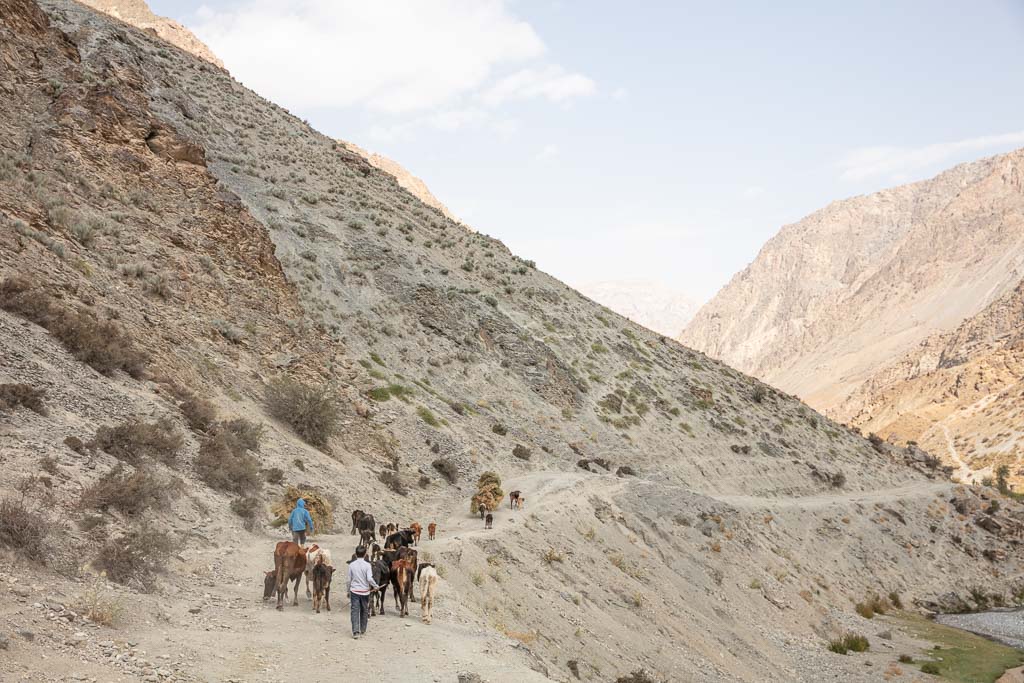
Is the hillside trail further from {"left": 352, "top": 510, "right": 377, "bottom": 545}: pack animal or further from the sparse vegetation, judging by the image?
the sparse vegetation

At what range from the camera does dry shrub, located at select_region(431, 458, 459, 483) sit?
29234 millimetres

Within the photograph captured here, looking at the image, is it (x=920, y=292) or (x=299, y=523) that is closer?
(x=299, y=523)

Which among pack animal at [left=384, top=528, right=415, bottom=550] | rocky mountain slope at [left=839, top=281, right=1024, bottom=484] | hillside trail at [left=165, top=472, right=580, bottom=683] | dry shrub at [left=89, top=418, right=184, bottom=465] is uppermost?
rocky mountain slope at [left=839, top=281, right=1024, bottom=484]

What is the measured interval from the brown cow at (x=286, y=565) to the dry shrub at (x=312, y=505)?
5159mm

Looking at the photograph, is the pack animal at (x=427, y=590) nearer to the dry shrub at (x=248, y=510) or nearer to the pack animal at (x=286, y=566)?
the pack animal at (x=286, y=566)

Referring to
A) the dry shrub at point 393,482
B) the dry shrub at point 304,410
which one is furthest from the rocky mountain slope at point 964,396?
the dry shrub at point 304,410

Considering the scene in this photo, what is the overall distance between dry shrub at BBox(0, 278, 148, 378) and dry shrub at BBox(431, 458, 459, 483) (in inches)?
493

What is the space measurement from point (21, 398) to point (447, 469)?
54.6ft

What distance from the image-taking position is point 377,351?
38.6 m

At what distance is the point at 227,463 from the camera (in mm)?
18422

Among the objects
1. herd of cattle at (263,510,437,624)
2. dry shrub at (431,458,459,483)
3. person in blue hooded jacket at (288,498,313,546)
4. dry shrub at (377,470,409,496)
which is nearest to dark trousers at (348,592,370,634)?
herd of cattle at (263,510,437,624)

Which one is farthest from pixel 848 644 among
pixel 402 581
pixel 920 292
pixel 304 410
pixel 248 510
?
pixel 920 292

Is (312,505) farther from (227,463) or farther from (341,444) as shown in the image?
(341,444)

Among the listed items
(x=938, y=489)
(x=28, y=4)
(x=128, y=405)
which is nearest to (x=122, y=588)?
(x=128, y=405)
